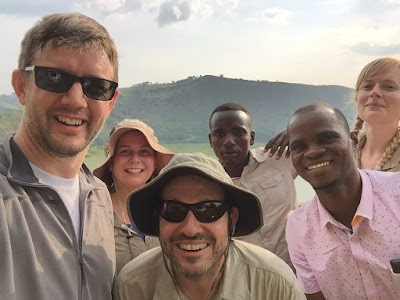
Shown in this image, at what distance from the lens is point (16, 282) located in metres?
2.10

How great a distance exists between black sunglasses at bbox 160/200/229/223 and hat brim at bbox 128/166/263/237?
17 centimetres

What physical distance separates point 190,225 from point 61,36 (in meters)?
1.43

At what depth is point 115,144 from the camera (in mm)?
4039

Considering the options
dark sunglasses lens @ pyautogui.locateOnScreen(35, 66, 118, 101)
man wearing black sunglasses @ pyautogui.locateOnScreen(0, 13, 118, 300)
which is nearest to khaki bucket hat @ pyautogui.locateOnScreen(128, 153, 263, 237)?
man wearing black sunglasses @ pyautogui.locateOnScreen(0, 13, 118, 300)

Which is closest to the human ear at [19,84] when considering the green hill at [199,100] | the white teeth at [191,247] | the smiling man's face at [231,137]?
the white teeth at [191,247]

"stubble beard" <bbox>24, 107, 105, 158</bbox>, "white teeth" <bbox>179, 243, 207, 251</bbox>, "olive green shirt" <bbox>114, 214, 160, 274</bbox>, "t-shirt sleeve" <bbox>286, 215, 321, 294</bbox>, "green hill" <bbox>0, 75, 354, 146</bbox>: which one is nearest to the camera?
"stubble beard" <bbox>24, 107, 105, 158</bbox>

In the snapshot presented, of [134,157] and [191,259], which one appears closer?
[191,259]

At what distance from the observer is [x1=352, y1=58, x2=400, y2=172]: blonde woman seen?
425 cm

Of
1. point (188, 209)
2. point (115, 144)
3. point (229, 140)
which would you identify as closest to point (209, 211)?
point (188, 209)

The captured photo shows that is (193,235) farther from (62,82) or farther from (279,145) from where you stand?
(279,145)

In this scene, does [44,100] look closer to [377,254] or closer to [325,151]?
[325,151]

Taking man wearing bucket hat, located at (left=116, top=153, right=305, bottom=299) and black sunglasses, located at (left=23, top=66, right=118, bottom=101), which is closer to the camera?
black sunglasses, located at (left=23, top=66, right=118, bottom=101)

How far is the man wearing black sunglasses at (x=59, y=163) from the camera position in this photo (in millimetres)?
2199

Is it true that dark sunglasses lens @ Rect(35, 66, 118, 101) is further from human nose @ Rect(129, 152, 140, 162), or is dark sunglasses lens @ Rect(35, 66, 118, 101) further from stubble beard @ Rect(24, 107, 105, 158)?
human nose @ Rect(129, 152, 140, 162)
